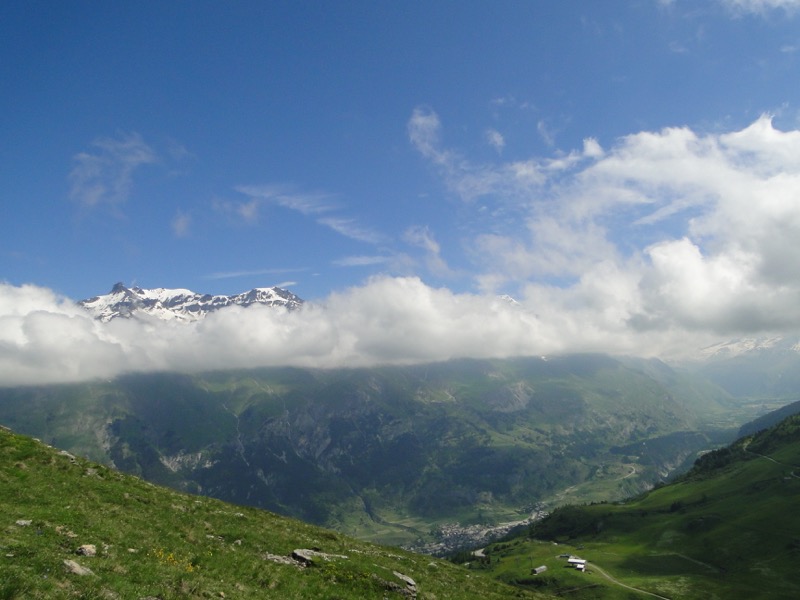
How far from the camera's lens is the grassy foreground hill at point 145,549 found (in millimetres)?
23047

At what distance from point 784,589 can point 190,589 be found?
210570mm

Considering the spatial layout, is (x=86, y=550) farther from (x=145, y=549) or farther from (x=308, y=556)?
(x=308, y=556)

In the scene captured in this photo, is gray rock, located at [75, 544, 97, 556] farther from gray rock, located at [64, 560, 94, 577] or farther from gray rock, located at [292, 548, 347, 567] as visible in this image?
gray rock, located at [292, 548, 347, 567]

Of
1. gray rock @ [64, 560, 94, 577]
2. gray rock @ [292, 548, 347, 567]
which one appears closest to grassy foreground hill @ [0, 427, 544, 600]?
gray rock @ [64, 560, 94, 577]

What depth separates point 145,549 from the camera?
3114 centimetres

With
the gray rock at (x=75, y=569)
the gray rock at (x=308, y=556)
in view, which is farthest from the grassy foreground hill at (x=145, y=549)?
the gray rock at (x=308, y=556)

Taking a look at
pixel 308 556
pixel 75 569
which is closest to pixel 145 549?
pixel 75 569

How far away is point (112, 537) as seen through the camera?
3147 cm

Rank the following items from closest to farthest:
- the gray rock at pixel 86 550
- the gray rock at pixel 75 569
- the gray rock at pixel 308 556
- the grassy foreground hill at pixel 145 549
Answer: the gray rock at pixel 75 569 < the grassy foreground hill at pixel 145 549 < the gray rock at pixel 86 550 < the gray rock at pixel 308 556

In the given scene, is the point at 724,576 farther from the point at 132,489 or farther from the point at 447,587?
the point at 132,489

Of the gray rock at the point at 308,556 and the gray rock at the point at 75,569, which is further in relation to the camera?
the gray rock at the point at 308,556

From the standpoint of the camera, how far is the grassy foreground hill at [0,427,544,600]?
2305cm

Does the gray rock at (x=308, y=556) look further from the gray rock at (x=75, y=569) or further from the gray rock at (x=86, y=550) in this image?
the gray rock at (x=75, y=569)

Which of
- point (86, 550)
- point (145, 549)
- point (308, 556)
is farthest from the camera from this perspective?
point (308, 556)
